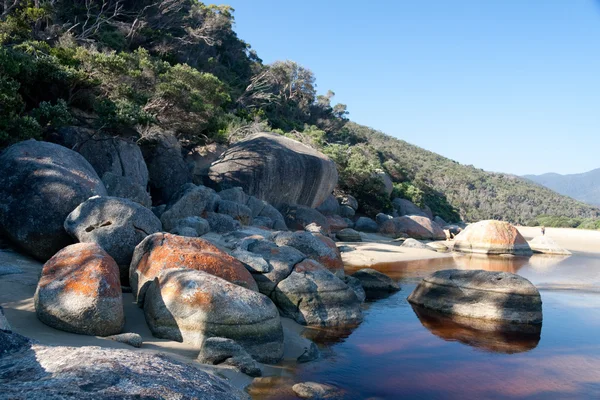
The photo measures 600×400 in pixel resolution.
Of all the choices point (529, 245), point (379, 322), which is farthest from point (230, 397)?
point (529, 245)

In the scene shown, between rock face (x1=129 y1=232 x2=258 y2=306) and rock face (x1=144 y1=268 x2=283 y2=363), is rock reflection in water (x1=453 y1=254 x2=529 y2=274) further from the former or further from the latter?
rock face (x1=144 y1=268 x2=283 y2=363)

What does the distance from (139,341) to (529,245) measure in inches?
978

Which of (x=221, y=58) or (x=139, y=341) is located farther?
(x=221, y=58)

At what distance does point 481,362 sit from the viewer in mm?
7969

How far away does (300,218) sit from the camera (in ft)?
71.5

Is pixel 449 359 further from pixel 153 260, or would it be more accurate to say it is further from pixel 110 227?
pixel 110 227

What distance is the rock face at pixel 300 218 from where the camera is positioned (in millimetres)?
21547

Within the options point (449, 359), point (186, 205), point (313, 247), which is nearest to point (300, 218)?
point (186, 205)

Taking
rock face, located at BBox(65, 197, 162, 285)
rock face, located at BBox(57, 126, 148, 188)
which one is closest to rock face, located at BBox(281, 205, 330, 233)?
rock face, located at BBox(57, 126, 148, 188)

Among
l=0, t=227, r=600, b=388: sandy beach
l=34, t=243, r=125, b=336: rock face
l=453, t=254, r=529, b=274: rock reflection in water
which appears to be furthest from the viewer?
l=453, t=254, r=529, b=274: rock reflection in water

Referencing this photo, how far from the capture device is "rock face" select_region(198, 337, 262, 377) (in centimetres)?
616

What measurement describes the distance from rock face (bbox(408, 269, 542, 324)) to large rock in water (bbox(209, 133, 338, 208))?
1135cm

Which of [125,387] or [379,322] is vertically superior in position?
[125,387]

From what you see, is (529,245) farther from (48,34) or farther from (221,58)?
(221,58)
